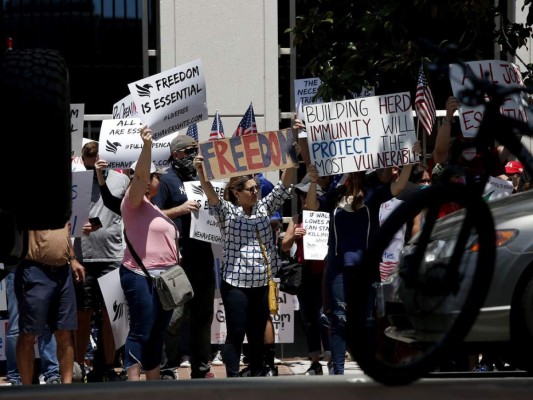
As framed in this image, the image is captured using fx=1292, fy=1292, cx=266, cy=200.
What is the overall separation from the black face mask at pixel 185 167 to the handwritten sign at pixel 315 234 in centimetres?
114

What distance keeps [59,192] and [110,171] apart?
6.21m

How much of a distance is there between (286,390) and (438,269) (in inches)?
31.9

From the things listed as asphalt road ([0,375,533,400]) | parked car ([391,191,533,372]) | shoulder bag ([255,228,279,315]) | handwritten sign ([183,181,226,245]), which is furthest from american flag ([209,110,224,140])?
asphalt road ([0,375,533,400])

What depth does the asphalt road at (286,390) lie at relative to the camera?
5.21m

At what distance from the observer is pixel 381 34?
1195cm

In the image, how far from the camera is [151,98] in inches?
458

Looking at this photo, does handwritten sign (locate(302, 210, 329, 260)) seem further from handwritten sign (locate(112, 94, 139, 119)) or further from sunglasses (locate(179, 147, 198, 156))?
handwritten sign (locate(112, 94, 139, 119))

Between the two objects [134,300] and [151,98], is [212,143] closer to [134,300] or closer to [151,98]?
[151,98]

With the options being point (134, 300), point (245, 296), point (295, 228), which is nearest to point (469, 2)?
point (295, 228)

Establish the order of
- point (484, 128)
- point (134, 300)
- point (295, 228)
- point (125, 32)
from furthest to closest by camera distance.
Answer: point (125, 32) → point (295, 228) → point (134, 300) → point (484, 128)

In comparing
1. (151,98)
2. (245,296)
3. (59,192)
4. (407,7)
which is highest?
(407,7)

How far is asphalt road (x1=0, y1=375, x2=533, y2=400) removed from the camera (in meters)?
5.21

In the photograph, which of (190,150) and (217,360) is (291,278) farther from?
(190,150)

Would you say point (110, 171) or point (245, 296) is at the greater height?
point (110, 171)
